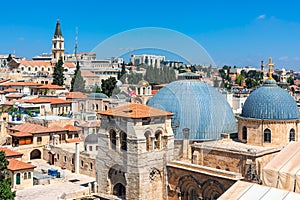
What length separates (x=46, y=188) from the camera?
21734 millimetres

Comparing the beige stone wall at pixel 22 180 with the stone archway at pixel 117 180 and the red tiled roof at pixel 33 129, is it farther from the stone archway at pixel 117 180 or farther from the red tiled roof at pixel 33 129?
the red tiled roof at pixel 33 129

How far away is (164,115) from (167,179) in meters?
2.80

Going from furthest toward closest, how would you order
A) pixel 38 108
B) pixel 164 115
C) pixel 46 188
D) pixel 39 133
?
1. pixel 38 108
2. pixel 39 133
3. pixel 46 188
4. pixel 164 115

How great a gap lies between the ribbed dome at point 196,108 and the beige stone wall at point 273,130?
4.41 feet

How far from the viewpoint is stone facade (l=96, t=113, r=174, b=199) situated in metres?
15.4

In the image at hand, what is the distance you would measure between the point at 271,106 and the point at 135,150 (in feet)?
22.0

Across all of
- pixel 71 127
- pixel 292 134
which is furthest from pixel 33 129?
pixel 292 134

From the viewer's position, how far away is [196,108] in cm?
1819

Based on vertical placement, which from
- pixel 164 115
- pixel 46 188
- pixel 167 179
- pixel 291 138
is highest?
pixel 164 115

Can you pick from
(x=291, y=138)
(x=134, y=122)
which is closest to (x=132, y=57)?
(x=134, y=122)

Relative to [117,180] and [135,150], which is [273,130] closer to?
[135,150]

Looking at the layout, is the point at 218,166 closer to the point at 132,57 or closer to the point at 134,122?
the point at 134,122

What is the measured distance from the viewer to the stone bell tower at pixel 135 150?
1541cm

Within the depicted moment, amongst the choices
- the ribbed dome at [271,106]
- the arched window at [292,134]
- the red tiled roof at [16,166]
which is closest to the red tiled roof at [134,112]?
the ribbed dome at [271,106]
